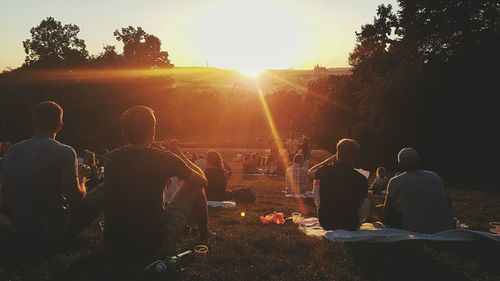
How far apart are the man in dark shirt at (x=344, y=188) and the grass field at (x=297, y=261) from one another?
2.45 ft

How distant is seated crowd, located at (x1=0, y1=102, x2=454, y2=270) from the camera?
16.8 ft

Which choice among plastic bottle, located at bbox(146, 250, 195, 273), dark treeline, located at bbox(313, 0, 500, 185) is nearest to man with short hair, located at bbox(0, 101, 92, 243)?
plastic bottle, located at bbox(146, 250, 195, 273)

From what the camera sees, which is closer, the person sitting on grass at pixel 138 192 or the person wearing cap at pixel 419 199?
the person sitting on grass at pixel 138 192

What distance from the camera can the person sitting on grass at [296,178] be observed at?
17391mm

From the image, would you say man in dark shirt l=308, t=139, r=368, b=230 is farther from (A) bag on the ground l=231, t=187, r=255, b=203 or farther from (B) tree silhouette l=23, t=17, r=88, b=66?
(B) tree silhouette l=23, t=17, r=88, b=66

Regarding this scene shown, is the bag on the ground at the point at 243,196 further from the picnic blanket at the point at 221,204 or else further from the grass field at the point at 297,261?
the grass field at the point at 297,261

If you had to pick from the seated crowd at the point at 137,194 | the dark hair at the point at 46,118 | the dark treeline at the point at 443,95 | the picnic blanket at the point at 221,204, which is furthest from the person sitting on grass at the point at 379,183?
the dark treeline at the point at 443,95

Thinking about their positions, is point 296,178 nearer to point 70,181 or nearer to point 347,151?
point 347,151

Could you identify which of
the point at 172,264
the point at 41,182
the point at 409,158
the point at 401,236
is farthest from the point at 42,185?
the point at 409,158

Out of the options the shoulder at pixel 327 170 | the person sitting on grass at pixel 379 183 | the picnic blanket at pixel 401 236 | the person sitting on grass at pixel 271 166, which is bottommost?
the person sitting on grass at pixel 271 166

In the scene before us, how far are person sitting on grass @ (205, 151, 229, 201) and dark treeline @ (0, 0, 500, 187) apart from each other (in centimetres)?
2074

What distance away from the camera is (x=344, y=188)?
795cm

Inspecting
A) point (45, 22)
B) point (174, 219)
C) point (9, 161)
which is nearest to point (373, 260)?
point (174, 219)

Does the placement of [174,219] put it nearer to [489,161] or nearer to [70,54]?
[489,161]
